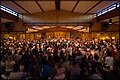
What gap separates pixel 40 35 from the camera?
3064 cm

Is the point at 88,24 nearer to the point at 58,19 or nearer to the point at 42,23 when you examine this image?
the point at 58,19

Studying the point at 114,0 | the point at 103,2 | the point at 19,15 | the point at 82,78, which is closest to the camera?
the point at 82,78

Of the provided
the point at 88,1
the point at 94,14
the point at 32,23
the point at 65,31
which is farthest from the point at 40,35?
the point at 88,1

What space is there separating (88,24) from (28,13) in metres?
5.87

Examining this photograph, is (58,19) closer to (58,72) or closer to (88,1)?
(88,1)

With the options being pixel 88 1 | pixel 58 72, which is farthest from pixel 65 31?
pixel 58 72

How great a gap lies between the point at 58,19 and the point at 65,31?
9825mm

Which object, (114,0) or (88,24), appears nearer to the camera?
(114,0)

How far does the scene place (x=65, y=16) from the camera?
69.0ft

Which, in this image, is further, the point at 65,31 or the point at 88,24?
the point at 65,31

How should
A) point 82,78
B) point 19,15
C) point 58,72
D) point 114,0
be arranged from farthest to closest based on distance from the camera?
point 19,15 < point 114,0 < point 58,72 < point 82,78

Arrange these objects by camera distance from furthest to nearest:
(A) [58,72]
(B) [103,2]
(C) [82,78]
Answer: (B) [103,2] → (A) [58,72] → (C) [82,78]

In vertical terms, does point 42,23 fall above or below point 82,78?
above

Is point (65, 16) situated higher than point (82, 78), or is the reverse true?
point (65, 16)
